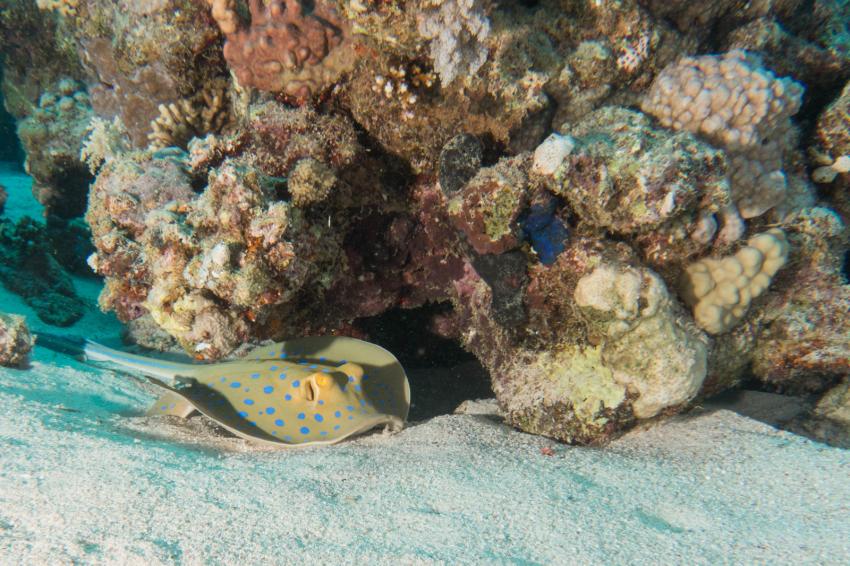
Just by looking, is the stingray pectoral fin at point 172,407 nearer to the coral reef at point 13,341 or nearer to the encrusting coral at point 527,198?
the encrusting coral at point 527,198

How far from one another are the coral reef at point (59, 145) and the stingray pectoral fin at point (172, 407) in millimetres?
6257

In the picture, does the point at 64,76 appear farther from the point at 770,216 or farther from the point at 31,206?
the point at 770,216

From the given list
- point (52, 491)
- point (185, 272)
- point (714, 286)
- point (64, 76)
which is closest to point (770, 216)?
point (714, 286)

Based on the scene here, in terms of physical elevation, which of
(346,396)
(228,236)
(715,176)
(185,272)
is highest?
(715,176)

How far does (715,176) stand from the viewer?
3.35 meters

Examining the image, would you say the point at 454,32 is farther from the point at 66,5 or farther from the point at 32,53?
the point at 32,53

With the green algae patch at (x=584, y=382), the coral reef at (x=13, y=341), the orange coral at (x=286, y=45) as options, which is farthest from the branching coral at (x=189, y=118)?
the green algae patch at (x=584, y=382)

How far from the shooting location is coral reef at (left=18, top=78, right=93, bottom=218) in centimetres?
802

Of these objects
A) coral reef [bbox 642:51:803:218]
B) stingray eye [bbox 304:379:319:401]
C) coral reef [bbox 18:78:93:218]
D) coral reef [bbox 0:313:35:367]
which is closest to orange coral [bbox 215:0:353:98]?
stingray eye [bbox 304:379:319:401]

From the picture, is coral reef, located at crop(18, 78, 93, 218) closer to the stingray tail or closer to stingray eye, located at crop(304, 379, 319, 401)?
the stingray tail

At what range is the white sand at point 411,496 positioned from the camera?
2084 millimetres

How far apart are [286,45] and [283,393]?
2754 mm

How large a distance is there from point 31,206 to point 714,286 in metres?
11.9

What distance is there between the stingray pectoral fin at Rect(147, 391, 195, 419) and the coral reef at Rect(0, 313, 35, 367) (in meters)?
1.26
